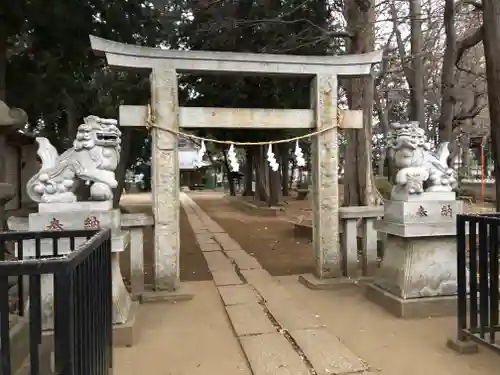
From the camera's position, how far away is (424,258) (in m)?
4.95

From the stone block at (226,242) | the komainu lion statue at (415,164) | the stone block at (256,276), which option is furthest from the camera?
the stone block at (226,242)

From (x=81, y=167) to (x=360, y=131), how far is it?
755 cm

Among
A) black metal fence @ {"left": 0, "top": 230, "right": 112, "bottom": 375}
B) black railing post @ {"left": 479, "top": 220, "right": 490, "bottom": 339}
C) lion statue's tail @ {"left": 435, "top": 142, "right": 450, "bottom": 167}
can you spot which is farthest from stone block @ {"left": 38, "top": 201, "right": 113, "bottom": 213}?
lion statue's tail @ {"left": 435, "top": 142, "right": 450, "bottom": 167}

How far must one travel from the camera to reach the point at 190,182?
47.6 meters

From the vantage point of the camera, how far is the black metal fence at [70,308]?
71.8 inches

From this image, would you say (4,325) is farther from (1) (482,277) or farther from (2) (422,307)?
(2) (422,307)

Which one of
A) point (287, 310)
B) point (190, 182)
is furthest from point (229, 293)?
point (190, 182)

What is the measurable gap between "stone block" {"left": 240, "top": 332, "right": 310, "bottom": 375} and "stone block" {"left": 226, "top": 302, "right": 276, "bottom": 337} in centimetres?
16

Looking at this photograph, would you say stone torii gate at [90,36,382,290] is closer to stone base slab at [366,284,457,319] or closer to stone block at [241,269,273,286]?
stone block at [241,269,273,286]

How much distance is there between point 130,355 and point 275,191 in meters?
16.5

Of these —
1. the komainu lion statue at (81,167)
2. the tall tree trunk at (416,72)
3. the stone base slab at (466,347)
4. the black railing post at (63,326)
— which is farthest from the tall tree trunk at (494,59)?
the black railing post at (63,326)

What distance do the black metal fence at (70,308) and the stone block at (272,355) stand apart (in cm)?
129

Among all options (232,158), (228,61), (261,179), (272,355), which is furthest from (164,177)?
(261,179)

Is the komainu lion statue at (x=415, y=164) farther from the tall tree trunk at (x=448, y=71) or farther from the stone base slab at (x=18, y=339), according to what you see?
the stone base slab at (x=18, y=339)
